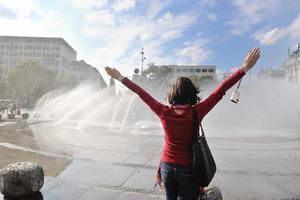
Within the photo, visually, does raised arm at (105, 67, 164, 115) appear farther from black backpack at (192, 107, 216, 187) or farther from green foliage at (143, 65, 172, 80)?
green foliage at (143, 65, 172, 80)

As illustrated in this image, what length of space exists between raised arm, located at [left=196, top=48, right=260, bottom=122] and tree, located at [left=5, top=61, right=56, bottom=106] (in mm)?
70479

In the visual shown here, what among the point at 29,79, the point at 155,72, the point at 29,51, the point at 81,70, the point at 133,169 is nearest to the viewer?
the point at 133,169

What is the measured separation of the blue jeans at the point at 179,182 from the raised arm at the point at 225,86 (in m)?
0.53

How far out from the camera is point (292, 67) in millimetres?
95062

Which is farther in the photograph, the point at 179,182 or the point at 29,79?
the point at 29,79

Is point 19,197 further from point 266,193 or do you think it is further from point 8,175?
point 266,193

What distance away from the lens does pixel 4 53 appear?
12619cm

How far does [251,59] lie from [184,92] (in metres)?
0.79

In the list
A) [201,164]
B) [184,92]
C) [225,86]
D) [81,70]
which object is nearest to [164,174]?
[201,164]

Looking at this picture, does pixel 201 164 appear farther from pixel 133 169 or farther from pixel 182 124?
pixel 133 169

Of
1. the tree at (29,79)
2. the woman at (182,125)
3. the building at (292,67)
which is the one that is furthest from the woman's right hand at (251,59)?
the building at (292,67)

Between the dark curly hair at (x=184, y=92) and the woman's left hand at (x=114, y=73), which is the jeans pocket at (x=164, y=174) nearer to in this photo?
the dark curly hair at (x=184, y=92)

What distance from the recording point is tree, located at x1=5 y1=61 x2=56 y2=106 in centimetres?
6506

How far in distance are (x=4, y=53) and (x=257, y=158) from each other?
14005 centimetres
